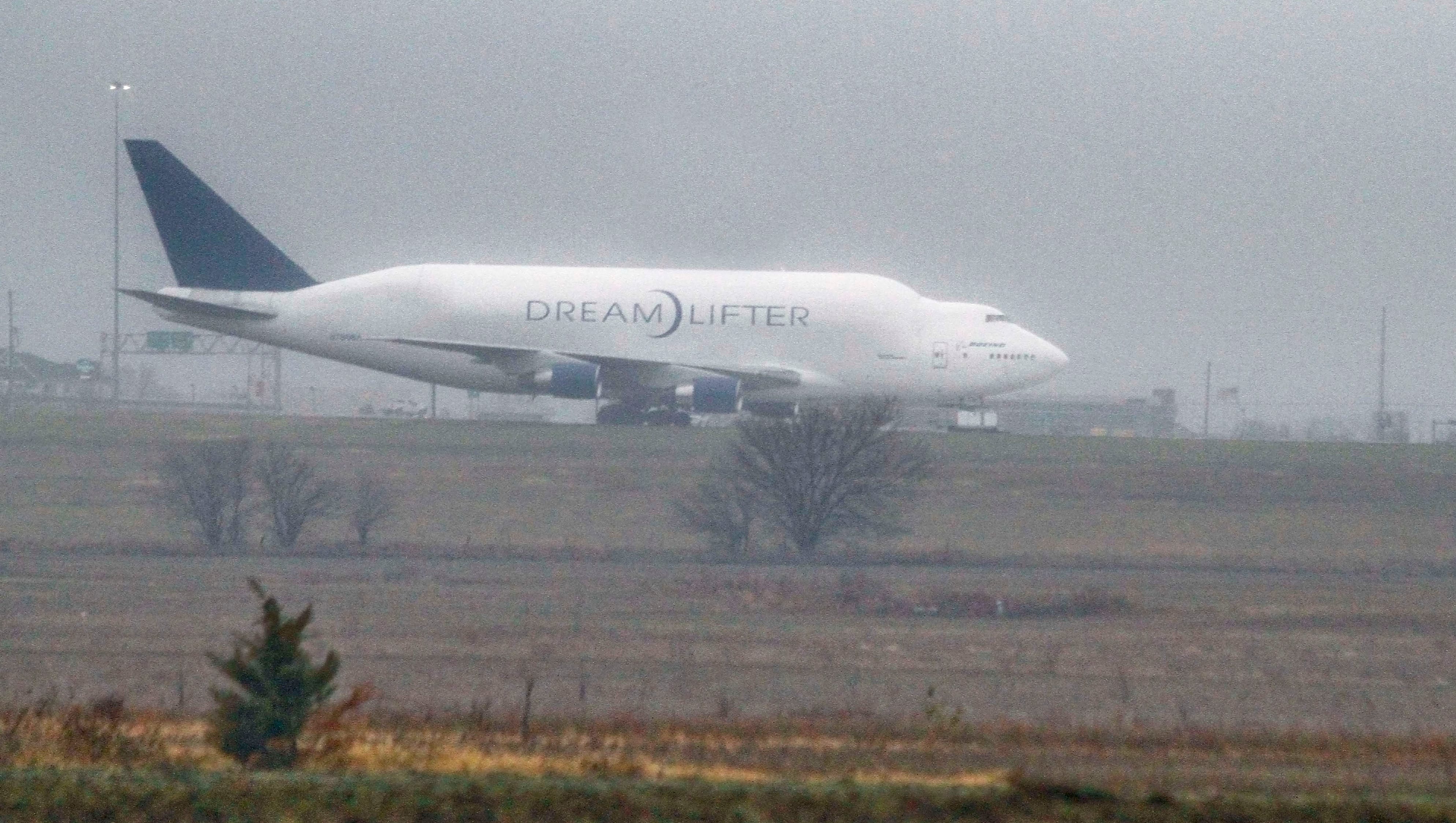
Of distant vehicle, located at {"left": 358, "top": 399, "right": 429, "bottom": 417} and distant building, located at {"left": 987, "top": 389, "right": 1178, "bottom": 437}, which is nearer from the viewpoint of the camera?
distant vehicle, located at {"left": 358, "top": 399, "right": 429, "bottom": 417}

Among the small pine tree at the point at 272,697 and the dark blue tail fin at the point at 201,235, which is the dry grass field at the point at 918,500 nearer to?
the dark blue tail fin at the point at 201,235

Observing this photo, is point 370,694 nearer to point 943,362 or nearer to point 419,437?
point 419,437

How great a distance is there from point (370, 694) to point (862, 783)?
463cm

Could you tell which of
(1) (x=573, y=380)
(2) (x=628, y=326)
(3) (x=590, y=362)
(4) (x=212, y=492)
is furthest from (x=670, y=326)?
(4) (x=212, y=492)

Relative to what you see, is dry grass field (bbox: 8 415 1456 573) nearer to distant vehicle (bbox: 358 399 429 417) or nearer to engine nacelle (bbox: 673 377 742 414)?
engine nacelle (bbox: 673 377 742 414)

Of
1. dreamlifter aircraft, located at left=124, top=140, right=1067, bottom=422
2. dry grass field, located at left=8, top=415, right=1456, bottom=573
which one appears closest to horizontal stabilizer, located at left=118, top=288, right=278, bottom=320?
dreamlifter aircraft, located at left=124, top=140, right=1067, bottom=422

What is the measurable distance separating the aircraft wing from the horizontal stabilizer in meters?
3.40

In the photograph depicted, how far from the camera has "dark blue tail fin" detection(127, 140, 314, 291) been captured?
4634cm

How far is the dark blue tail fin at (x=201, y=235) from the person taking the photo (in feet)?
152

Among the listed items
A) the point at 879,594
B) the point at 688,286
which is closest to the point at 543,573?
the point at 879,594

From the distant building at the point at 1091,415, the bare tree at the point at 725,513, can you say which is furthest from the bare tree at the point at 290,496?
the distant building at the point at 1091,415

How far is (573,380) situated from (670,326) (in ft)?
10.5

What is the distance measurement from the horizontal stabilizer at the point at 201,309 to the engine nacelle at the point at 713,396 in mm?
11525

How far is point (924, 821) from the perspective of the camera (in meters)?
8.95
